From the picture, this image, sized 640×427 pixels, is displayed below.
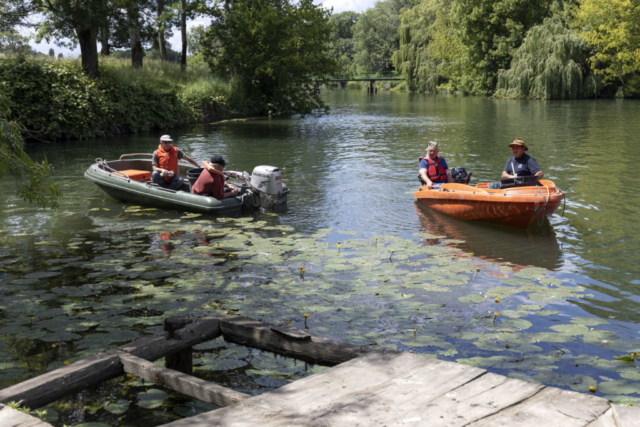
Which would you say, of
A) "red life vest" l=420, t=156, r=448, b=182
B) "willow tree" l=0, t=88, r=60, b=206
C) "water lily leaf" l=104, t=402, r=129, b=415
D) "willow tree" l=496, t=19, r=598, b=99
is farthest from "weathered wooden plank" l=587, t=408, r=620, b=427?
"willow tree" l=496, t=19, r=598, b=99

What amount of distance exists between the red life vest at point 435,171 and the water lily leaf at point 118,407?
8.61 m

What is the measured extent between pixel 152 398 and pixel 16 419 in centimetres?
146

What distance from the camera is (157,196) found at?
11625mm

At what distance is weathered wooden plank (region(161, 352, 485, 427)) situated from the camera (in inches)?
119

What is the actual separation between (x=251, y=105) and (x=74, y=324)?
93.3 ft

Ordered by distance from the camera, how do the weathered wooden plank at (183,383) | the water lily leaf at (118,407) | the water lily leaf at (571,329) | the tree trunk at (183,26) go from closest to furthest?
the weathered wooden plank at (183,383) → the water lily leaf at (118,407) → the water lily leaf at (571,329) → the tree trunk at (183,26)

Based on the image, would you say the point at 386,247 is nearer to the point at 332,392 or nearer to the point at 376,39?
the point at 332,392

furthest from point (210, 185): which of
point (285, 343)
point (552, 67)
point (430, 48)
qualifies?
point (430, 48)

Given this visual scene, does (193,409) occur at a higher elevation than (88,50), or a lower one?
lower

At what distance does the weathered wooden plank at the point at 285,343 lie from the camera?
3.96 meters

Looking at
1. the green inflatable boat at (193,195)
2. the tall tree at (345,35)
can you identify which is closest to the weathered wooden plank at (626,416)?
the green inflatable boat at (193,195)

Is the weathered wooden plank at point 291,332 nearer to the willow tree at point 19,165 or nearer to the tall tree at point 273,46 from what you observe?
the willow tree at point 19,165

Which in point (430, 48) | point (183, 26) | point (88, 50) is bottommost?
→ point (88, 50)

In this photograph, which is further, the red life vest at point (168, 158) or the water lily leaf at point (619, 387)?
the red life vest at point (168, 158)
